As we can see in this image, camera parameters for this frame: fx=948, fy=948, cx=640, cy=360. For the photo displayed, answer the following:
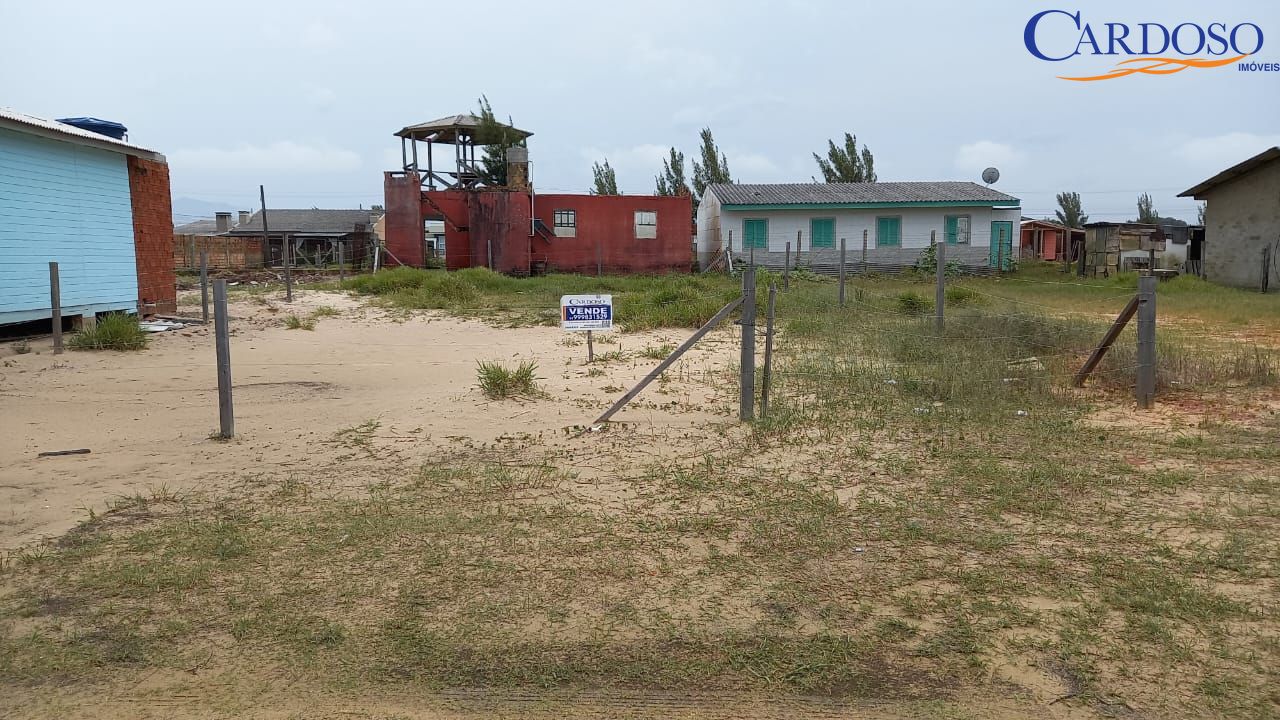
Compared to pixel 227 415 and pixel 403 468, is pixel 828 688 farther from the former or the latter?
pixel 227 415

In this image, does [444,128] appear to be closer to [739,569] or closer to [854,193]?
[854,193]

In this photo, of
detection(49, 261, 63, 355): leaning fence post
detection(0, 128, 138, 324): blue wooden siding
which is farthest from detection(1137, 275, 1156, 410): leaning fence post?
detection(0, 128, 138, 324): blue wooden siding

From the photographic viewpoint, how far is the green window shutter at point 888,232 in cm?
3353

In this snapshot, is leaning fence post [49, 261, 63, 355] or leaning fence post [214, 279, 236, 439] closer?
leaning fence post [214, 279, 236, 439]

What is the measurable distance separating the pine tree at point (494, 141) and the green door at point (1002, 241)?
56.4 ft

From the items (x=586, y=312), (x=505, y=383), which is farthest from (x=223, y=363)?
(x=586, y=312)

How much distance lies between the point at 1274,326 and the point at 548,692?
14.6 metres

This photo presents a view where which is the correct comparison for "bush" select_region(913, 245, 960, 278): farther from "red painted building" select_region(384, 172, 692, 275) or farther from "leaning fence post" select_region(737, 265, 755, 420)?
"leaning fence post" select_region(737, 265, 755, 420)

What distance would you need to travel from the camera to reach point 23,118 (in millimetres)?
13430

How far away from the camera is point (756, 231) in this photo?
33500mm

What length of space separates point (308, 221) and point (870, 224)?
34845 mm

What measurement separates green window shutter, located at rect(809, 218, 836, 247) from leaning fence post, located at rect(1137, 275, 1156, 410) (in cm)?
2567

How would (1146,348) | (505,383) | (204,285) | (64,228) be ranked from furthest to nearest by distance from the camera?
(64,228) < (204,285) < (505,383) < (1146,348)

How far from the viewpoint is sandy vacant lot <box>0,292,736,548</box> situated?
6371 mm
